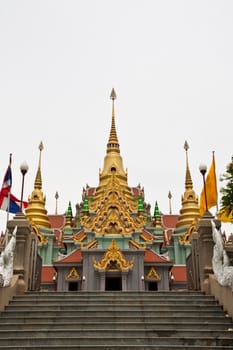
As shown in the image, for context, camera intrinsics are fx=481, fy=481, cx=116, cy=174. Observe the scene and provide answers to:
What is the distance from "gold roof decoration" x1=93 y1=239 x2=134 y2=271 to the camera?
97.6ft

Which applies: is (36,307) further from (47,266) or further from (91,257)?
(47,266)

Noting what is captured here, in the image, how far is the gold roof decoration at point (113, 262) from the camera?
97.6 ft

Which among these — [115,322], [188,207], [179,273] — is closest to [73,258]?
[179,273]

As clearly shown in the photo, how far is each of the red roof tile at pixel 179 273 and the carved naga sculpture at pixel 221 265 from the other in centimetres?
2207

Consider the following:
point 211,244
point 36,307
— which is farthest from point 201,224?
point 36,307

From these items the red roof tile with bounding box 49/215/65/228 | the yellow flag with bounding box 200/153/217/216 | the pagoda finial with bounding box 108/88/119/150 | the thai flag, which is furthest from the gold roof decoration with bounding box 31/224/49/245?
the yellow flag with bounding box 200/153/217/216

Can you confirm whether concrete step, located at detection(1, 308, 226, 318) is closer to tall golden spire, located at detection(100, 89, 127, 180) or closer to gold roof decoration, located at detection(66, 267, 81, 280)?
gold roof decoration, located at detection(66, 267, 81, 280)

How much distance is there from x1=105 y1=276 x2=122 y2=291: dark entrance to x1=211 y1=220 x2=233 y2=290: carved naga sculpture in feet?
55.5

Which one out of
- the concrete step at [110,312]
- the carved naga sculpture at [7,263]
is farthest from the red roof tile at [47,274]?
the concrete step at [110,312]

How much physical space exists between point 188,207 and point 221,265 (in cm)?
3206

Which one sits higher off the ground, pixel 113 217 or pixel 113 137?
pixel 113 137

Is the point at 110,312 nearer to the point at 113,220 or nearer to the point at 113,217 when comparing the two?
the point at 113,220

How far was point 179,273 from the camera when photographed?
121 feet

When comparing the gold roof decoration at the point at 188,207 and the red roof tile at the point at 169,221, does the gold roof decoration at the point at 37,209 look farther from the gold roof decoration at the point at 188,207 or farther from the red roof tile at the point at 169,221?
the gold roof decoration at the point at 188,207
